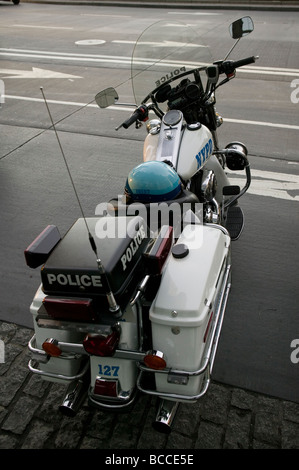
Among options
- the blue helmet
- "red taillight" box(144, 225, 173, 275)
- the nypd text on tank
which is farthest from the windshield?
"red taillight" box(144, 225, 173, 275)

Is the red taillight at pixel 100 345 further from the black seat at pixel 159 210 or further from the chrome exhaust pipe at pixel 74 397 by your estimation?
the black seat at pixel 159 210

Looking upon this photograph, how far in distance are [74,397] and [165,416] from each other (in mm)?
546

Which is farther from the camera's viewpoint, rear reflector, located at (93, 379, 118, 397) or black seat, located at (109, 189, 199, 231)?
black seat, located at (109, 189, 199, 231)

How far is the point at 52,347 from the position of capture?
2.26 meters

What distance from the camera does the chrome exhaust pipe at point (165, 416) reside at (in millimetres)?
2268

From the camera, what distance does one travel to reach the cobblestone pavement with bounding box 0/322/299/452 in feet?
8.58

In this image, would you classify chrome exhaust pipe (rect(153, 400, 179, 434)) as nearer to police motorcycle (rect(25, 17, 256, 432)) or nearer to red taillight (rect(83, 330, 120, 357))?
police motorcycle (rect(25, 17, 256, 432))

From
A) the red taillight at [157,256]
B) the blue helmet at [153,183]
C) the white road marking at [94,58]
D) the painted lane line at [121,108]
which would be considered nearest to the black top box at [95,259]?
the red taillight at [157,256]

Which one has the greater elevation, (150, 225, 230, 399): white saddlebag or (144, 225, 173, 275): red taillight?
(144, 225, 173, 275): red taillight

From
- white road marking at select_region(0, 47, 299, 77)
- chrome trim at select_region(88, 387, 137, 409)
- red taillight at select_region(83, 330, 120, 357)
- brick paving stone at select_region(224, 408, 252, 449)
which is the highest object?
red taillight at select_region(83, 330, 120, 357)

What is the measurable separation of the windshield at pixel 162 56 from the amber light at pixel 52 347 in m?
2.40

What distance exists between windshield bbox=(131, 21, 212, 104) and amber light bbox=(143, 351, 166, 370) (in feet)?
8.04

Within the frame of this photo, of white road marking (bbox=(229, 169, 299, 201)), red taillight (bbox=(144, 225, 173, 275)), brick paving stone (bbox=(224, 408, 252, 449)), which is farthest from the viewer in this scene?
white road marking (bbox=(229, 169, 299, 201))

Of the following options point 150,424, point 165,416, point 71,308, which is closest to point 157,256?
point 71,308
